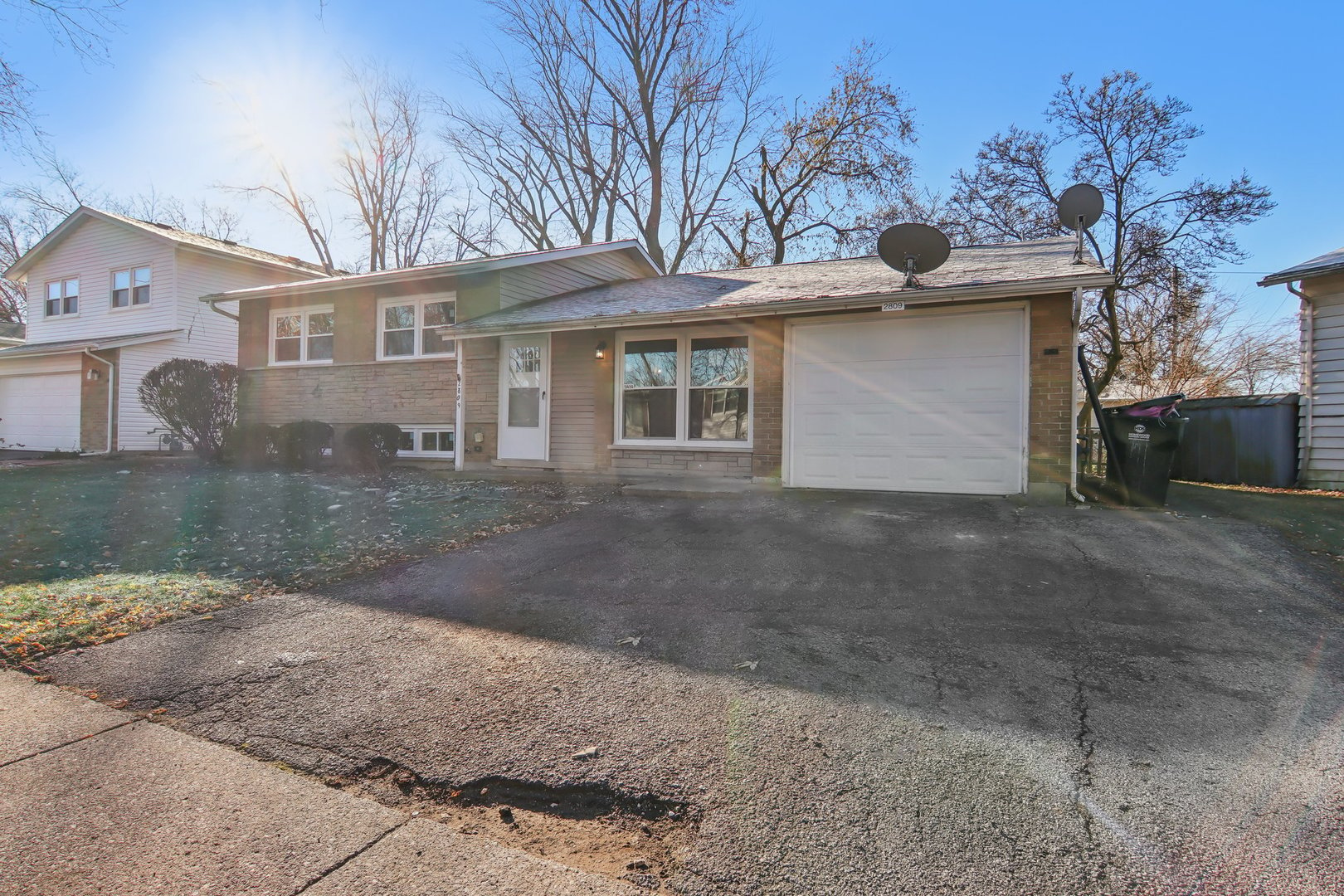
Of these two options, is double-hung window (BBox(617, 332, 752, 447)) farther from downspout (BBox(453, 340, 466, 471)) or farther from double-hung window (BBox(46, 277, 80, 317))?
double-hung window (BBox(46, 277, 80, 317))

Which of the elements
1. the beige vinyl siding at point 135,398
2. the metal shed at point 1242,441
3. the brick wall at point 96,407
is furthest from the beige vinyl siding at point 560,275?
the brick wall at point 96,407

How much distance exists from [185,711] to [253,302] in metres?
14.4

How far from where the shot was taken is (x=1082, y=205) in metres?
9.20

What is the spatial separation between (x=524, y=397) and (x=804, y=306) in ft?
17.0

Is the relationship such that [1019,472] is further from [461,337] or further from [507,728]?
[461,337]

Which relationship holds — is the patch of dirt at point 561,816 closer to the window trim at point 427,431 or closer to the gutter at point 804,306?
the gutter at point 804,306

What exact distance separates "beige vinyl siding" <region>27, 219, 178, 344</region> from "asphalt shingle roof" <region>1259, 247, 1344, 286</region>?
24.3m

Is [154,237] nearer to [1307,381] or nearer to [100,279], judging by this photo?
[100,279]

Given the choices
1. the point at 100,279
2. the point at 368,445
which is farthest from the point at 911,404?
the point at 100,279

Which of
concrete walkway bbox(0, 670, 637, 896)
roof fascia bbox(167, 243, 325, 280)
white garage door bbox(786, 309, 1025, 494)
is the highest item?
roof fascia bbox(167, 243, 325, 280)

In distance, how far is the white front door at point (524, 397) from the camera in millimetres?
10961

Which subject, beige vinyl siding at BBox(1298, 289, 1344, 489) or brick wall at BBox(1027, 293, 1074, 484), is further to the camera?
beige vinyl siding at BBox(1298, 289, 1344, 489)

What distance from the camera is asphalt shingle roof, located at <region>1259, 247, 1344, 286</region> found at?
9.41m

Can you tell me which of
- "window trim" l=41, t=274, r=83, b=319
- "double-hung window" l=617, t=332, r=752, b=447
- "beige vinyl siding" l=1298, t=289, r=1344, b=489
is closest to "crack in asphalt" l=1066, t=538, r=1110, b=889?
"double-hung window" l=617, t=332, r=752, b=447
